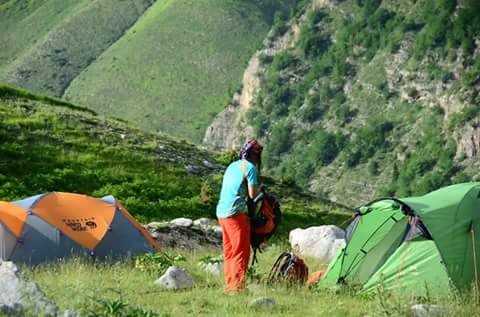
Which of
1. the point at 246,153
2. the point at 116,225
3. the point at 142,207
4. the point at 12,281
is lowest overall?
the point at 142,207

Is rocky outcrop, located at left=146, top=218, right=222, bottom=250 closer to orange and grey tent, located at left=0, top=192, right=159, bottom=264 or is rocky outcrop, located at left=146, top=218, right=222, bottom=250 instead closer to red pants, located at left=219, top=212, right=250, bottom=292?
orange and grey tent, located at left=0, top=192, right=159, bottom=264

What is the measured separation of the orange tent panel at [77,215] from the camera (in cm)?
1839

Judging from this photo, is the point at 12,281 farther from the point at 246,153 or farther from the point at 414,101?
the point at 414,101

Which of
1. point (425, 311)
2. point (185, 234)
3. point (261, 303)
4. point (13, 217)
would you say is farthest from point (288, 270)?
point (185, 234)

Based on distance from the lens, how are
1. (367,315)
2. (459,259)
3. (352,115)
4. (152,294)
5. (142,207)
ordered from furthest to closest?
(352,115), (142,207), (459,259), (152,294), (367,315)

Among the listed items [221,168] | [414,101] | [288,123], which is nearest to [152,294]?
[221,168]

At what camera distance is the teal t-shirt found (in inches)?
540

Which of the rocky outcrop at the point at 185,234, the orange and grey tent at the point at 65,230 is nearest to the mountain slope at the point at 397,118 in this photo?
the rocky outcrop at the point at 185,234

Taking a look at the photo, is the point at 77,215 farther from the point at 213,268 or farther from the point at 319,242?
the point at 319,242

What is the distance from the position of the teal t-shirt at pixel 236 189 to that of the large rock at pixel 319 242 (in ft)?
26.2

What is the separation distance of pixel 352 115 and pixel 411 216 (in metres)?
171

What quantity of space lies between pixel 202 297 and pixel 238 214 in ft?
4.75

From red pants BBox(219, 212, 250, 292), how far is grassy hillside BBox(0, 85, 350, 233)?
51.3 feet

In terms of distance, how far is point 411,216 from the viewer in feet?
48.7
